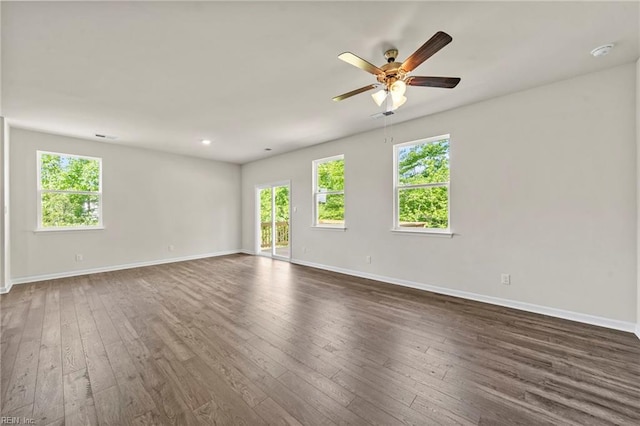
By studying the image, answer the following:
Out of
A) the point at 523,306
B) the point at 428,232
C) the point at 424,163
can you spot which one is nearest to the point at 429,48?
the point at 424,163

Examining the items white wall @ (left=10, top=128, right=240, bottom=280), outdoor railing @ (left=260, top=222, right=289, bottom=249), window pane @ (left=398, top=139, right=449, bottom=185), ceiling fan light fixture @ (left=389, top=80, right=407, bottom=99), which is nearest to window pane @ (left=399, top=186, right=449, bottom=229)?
window pane @ (left=398, top=139, right=449, bottom=185)

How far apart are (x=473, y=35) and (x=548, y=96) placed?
162 cm

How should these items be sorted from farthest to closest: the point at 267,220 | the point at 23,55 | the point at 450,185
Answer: the point at 267,220, the point at 450,185, the point at 23,55

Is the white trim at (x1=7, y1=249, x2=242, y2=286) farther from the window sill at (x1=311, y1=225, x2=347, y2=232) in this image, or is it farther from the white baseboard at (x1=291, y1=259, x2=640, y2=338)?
the white baseboard at (x1=291, y1=259, x2=640, y2=338)

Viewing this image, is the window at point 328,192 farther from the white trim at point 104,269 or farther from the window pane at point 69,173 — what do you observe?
the window pane at point 69,173

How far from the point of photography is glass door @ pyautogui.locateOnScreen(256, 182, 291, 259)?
664 cm

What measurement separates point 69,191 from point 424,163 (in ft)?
21.5

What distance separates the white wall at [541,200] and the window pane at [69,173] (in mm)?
5817

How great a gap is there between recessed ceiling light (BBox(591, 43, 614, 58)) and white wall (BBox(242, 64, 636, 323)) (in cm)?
47

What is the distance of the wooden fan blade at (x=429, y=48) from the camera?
1664 millimetres

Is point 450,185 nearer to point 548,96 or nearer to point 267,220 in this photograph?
point 548,96

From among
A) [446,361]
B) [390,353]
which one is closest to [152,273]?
[390,353]

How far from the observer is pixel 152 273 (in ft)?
16.5

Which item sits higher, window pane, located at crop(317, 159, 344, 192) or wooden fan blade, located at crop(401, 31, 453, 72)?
wooden fan blade, located at crop(401, 31, 453, 72)
